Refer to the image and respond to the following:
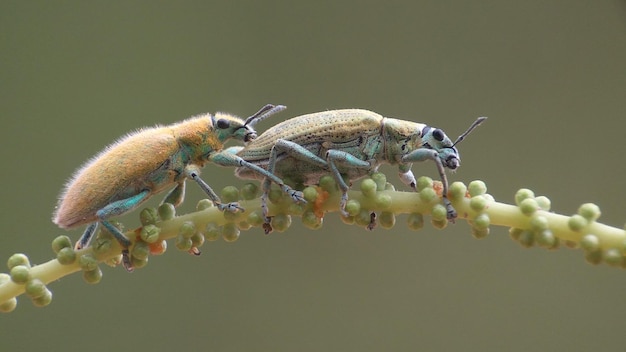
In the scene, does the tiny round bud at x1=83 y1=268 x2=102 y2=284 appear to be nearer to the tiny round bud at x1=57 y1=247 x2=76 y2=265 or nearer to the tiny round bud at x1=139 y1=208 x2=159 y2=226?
the tiny round bud at x1=57 y1=247 x2=76 y2=265

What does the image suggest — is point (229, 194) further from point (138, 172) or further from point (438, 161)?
point (438, 161)

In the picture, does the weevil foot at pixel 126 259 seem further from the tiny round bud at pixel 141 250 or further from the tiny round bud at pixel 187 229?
the tiny round bud at pixel 187 229

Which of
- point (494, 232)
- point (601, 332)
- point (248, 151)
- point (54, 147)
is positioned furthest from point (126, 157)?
point (601, 332)

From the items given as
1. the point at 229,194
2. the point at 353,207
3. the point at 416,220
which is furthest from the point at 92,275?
the point at 416,220

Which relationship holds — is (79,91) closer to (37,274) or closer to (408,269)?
(408,269)

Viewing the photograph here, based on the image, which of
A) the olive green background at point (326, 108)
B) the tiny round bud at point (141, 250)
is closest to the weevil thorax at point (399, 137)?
the tiny round bud at point (141, 250)

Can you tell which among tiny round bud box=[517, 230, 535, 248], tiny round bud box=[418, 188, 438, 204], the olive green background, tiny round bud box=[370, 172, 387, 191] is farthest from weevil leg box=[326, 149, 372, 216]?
the olive green background

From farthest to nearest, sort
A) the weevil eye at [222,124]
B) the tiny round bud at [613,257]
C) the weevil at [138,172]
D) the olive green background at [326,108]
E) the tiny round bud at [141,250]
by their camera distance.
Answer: the olive green background at [326,108] → the weevil eye at [222,124] → the weevil at [138,172] → the tiny round bud at [141,250] → the tiny round bud at [613,257]
